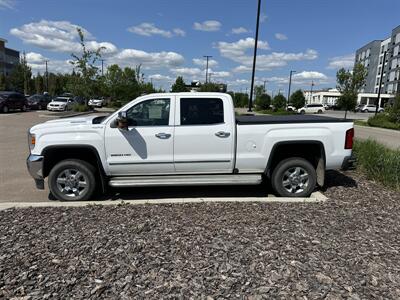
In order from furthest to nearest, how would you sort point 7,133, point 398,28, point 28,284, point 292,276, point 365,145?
1. point 398,28
2. point 7,133
3. point 365,145
4. point 292,276
5. point 28,284

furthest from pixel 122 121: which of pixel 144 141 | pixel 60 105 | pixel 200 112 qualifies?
pixel 60 105

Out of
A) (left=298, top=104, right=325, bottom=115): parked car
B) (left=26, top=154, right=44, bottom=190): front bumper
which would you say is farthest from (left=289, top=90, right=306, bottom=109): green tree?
(left=26, top=154, right=44, bottom=190): front bumper

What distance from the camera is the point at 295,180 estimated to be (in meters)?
5.70

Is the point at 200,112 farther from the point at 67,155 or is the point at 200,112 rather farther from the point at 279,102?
the point at 279,102

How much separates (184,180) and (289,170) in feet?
6.06

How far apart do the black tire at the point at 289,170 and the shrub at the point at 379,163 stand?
1.89 meters

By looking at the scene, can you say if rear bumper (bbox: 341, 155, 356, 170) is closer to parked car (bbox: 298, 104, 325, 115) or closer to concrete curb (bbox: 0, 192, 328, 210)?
concrete curb (bbox: 0, 192, 328, 210)

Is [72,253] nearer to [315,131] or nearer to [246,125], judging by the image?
[246,125]

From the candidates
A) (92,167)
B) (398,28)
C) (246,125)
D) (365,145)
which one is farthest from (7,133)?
(398,28)

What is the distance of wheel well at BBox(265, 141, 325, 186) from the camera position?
18.3ft

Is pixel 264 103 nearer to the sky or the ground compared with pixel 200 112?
nearer to the sky

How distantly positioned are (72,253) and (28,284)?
57cm

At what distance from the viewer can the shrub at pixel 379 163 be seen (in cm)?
641

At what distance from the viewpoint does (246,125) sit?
546 centimetres
